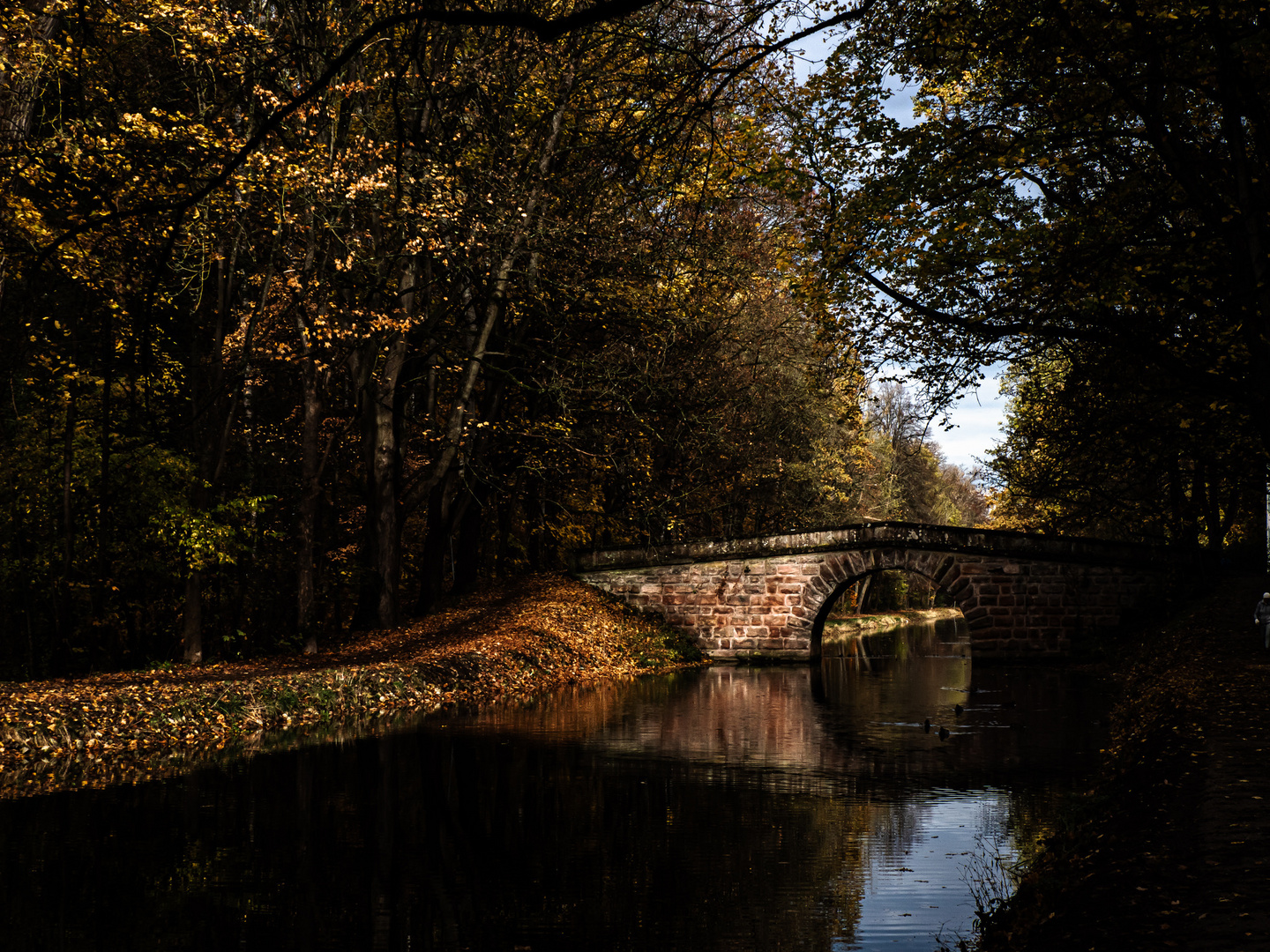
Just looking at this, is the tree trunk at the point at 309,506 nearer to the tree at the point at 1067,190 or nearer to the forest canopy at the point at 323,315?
the forest canopy at the point at 323,315

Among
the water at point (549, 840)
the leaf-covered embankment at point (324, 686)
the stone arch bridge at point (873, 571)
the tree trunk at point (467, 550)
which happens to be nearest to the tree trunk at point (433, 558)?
the leaf-covered embankment at point (324, 686)

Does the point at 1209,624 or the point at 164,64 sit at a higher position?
the point at 164,64

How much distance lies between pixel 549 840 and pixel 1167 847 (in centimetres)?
369

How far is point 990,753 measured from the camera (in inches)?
398

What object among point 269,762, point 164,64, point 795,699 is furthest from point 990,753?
point 164,64

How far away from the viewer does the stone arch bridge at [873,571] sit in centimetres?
2136

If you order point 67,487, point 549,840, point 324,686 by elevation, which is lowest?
point 549,840

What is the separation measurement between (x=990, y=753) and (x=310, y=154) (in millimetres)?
10047

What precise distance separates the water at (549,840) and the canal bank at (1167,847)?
55cm

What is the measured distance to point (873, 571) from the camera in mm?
22469

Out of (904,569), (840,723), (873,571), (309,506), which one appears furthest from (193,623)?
(904,569)

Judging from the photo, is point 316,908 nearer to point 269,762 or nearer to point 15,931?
point 15,931

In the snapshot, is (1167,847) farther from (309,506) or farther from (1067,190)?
(309,506)

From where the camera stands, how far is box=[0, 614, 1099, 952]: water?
194 inches
